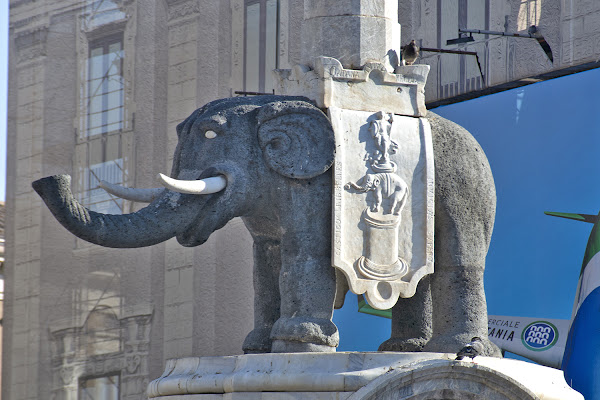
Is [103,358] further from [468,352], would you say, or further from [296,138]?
[468,352]

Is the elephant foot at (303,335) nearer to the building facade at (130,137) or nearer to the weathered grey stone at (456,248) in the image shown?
the weathered grey stone at (456,248)

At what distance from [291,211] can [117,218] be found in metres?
0.71

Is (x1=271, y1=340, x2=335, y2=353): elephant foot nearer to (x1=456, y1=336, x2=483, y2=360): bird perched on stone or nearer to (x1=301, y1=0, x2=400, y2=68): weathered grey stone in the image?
(x1=456, y1=336, x2=483, y2=360): bird perched on stone

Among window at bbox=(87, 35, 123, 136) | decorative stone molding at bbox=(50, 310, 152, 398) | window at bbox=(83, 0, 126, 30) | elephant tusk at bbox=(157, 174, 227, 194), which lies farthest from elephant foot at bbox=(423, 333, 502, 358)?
window at bbox=(83, 0, 126, 30)

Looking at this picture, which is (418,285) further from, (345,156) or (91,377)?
(91,377)

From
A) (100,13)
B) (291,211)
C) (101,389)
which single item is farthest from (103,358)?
(291,211)

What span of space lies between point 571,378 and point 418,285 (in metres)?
3.18

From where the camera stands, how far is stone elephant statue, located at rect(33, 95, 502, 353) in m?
4.99

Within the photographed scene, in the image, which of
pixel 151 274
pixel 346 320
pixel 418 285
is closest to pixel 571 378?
pixel 346 320

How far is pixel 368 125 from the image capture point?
5137 millimetres

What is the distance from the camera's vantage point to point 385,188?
5086mm

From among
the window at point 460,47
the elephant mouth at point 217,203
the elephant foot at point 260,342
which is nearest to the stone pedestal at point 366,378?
the elephant foot at point 260,342

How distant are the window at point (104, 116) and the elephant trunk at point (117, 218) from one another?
6898 mm

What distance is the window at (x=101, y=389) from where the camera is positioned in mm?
11627
